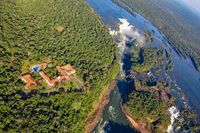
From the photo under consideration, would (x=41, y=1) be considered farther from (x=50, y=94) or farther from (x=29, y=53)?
(x=50, y=94)

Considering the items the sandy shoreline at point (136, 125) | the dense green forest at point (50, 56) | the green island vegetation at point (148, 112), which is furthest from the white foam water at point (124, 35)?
the sandy shoreline at point (136, 125)

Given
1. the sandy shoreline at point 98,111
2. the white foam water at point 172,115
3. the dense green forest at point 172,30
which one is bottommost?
the sandy shoreline at point 98,111

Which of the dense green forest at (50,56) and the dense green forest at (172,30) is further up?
the dense green forest at (172,30)

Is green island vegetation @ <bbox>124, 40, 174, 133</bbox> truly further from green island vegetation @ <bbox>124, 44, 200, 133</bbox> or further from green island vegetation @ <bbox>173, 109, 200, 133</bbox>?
green island vegetation @ <bbox>173, 109, 200, 133</bbox>

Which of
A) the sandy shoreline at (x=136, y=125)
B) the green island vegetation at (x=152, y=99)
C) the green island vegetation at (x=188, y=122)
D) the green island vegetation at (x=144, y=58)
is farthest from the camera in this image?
the green island vegetation at (x=144, y=58)

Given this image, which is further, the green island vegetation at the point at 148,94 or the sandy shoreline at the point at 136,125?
the green island vegetation at the point at 148,94

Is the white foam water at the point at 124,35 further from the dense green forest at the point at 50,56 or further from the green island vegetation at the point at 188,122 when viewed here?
the green island vegetation at the point at 188,122

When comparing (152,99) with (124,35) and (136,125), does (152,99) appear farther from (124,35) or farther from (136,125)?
(124,35)

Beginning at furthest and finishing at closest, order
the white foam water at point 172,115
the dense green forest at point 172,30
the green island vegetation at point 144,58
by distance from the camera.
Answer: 1. the dense green forest at point 172,30
2. the green island vegetation at point 144,58
3. the white foam water at point 172,115
